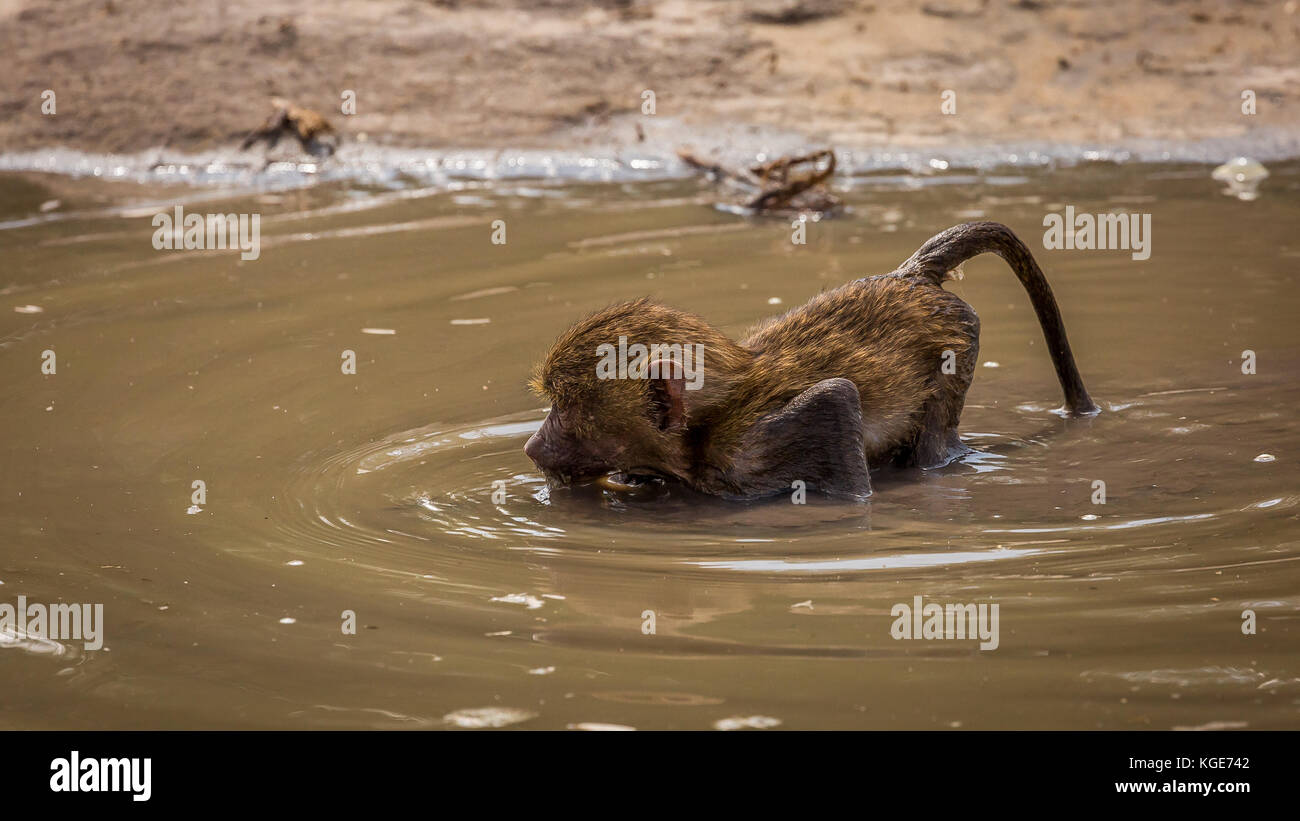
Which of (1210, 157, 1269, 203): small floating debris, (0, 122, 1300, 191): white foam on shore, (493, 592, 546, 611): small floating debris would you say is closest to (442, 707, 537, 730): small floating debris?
(493, 592, 546, 611): small floating debris

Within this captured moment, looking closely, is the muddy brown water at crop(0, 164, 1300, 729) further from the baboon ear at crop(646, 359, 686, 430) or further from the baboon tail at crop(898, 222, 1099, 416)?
the baboon ear at crop(646, 359, 686, 430)

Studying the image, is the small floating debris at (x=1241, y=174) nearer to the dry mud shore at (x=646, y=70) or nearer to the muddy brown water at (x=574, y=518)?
the dry mud shore at (x=646, y=70)

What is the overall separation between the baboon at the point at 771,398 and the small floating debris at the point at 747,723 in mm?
2047

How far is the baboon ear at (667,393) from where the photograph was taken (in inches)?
230

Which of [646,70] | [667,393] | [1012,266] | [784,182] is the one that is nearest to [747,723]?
[667,393]

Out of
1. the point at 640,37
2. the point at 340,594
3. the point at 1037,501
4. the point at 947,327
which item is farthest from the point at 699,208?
the point at 340,594

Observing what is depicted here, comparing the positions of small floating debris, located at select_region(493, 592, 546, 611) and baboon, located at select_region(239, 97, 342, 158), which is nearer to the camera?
small floating debris, located at select_region(493, 592, 546, 611)

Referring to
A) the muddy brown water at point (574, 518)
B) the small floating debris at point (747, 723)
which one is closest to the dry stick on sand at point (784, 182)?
the muddy brown water at point (574, 518)

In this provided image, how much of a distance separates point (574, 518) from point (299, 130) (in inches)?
347

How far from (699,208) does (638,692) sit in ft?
26.3

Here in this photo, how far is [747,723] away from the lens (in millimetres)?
3998

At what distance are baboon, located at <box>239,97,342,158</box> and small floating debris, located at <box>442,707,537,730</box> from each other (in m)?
10.4

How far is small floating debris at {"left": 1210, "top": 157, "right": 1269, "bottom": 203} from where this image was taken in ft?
39.6

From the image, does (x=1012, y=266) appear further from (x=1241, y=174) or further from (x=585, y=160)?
(x=585, y=160)
